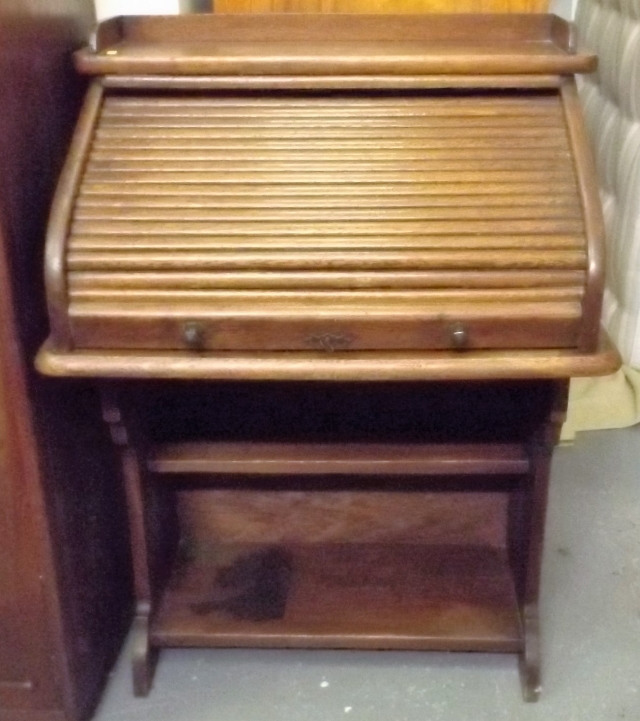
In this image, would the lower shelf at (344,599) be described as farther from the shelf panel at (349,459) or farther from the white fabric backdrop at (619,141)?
the white fabric backdrop at (619,141)

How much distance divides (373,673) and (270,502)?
41cm

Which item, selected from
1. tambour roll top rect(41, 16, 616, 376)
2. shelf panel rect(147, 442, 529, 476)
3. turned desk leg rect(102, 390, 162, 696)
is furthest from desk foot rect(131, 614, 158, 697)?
tambour roll top rect(41, 16, 616, 376)

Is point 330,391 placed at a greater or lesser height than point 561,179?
lesser

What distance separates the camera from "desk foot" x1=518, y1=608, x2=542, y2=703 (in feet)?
5.18

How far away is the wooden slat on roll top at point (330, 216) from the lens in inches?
48.5

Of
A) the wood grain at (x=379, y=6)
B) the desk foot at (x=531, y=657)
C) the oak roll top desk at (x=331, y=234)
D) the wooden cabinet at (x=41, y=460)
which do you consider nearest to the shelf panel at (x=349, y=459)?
the oak roll top desk at (x=331, y=234)

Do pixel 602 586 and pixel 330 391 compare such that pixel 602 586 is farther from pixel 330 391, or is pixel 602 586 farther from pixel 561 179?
pixel 561 179

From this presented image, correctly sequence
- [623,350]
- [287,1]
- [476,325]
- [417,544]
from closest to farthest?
[476,325] < [287,1] < [417,544] < [623,350]

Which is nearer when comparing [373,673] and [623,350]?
[373,673]

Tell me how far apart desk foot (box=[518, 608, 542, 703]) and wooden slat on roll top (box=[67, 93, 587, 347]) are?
0.61 meters

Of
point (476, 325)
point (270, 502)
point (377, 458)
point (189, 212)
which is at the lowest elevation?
point (270, 502)

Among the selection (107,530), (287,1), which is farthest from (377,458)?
(287,1)

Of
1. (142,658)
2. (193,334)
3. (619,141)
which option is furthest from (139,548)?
(619,141)

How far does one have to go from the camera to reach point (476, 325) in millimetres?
1226
